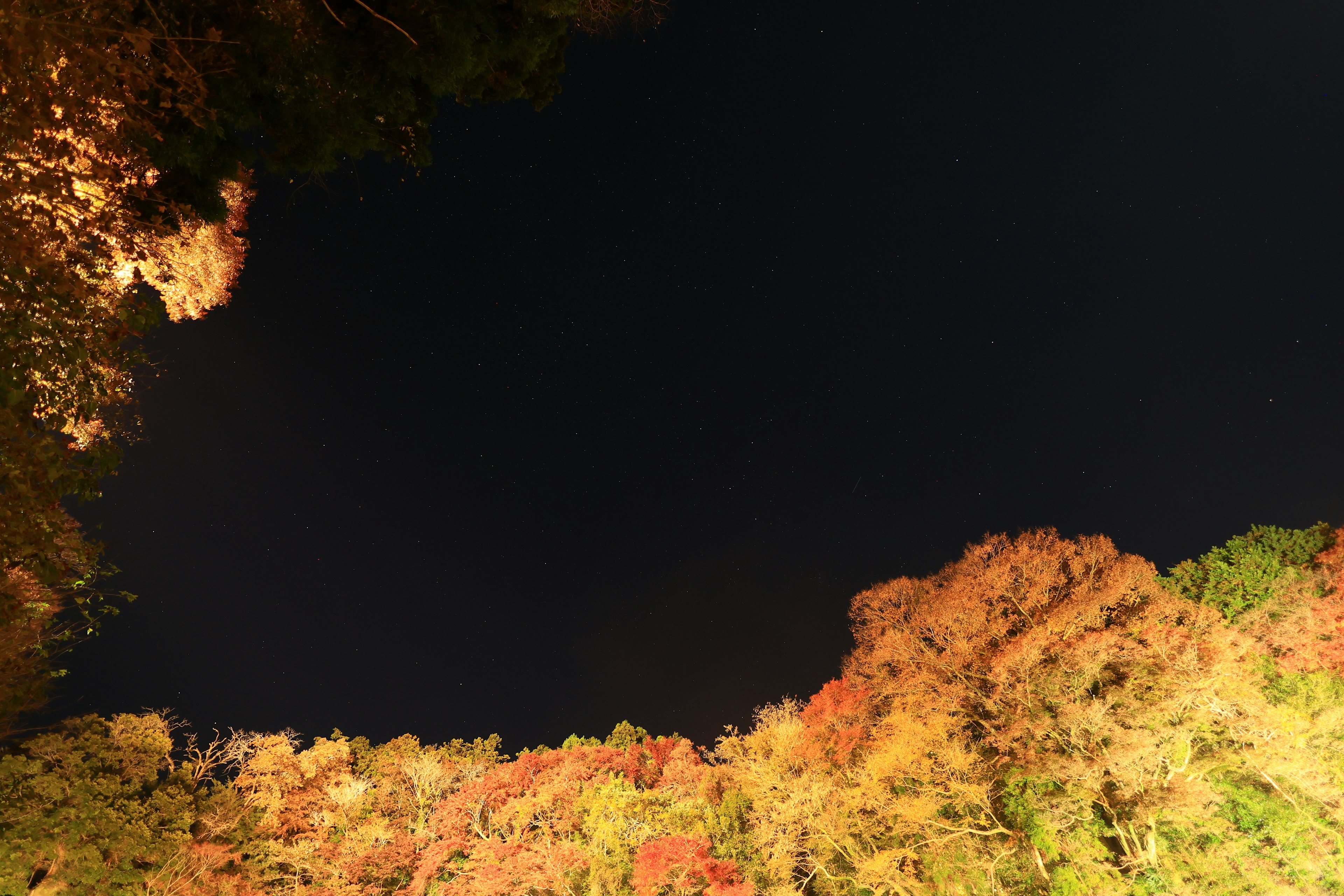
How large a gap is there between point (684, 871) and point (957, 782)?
6.77 metres

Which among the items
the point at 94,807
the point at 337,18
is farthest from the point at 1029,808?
the point at 94,807

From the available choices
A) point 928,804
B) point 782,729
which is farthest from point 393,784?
point 928,804

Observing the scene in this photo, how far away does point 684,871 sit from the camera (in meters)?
15.3

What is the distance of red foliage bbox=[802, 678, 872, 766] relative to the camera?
713 inches

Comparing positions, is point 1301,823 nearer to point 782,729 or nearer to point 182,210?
point 782,729

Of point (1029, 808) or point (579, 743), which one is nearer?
point (1029, 808)

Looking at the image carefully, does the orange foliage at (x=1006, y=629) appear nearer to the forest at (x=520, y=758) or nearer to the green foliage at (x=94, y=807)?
the forest at (x=520, y=758)

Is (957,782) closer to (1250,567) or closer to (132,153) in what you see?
(1250,567)

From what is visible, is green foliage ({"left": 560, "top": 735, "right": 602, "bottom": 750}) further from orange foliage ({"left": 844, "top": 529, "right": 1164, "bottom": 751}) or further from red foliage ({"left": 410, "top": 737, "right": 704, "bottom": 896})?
orange foliage ({"left": 844, "top": 529, "right": 1164, "bottom": 751})

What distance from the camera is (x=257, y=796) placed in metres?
20.5

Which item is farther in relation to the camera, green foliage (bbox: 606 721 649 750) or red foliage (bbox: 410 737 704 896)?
green foliage (bbox: 606 721 649 750)

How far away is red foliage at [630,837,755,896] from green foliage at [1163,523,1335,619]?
48.8ft

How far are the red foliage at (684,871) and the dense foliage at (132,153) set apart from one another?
13.9 meters

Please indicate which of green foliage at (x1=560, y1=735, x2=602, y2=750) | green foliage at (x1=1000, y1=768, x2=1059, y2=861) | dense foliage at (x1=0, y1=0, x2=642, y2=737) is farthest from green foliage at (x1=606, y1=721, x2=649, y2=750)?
dense foliage at (x1=0, y1=0, x2=642, y2=737)
